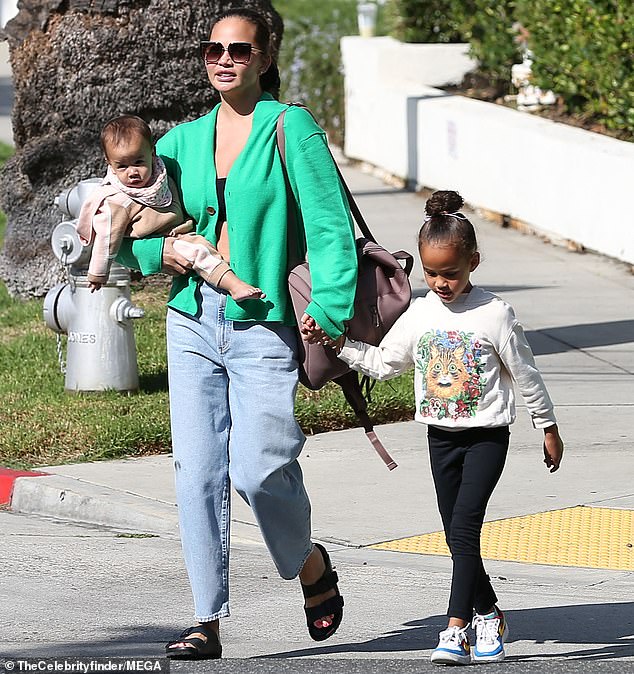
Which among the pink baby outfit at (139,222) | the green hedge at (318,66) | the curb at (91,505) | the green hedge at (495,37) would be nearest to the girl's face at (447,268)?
the pink baby outfit at (139,222)

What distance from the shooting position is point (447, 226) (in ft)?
15.1

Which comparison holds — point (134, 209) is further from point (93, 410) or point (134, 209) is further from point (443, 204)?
point (93, 410)

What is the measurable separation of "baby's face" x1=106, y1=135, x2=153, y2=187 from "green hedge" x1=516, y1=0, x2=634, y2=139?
367 inches

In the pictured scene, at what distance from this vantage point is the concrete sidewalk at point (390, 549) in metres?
5.09

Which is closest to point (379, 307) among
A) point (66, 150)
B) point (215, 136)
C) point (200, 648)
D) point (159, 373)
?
point (215, 136)

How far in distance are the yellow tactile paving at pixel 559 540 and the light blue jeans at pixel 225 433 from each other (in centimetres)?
157

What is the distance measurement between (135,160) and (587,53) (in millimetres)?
10505

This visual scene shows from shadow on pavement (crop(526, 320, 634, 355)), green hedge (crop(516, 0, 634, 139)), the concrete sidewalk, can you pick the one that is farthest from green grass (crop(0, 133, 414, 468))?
green hedge (crop(516, 0, 634, 139))

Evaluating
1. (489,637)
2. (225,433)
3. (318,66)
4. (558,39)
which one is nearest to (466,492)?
(489,637)

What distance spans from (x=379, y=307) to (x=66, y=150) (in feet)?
20.9

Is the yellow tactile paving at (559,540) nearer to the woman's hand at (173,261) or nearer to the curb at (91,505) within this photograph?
the curb at (91,505)

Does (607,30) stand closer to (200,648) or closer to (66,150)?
(66,150)

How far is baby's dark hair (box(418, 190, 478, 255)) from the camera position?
15.1 ft

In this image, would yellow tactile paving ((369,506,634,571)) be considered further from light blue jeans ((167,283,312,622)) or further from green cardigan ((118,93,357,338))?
green cardigan ((118,93,357,338))
